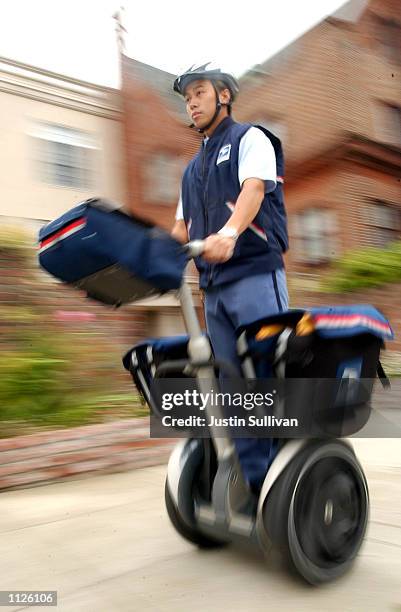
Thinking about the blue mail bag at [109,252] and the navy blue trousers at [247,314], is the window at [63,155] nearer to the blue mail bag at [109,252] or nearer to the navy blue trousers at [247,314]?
the navy blue trousers at [247,314]

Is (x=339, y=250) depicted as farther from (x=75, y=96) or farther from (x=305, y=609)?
(x=305, y=609)

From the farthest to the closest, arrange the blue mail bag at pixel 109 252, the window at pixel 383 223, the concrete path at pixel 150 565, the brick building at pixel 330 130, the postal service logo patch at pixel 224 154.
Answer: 1. the window at pixel 383 223
2. the brick building at pixel 330 130
3. the postal service logo patch at pixel 224 154
4. the concrete path at pixel 150 565
5. the blue mail bag at pixel 109 252

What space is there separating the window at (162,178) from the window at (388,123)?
193 inches

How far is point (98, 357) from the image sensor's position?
5121 mm

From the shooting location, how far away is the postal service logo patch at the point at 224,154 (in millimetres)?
2316

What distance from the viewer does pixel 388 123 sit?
14.8 meters

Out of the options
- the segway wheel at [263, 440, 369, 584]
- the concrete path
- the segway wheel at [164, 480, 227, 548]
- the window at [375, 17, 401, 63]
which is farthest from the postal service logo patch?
the window at [375, 17, 401, 63]

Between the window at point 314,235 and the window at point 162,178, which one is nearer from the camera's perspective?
the window at point 314,235

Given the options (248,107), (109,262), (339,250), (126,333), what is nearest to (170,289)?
(109,262)

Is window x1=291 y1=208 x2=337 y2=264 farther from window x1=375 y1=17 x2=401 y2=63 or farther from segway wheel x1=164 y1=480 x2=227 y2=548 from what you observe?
segway wheel x1=164 y1=480 x2=227 y2=548

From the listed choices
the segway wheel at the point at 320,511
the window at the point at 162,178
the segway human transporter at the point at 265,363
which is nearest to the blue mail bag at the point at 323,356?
the segway human transporter at the point at 265,363

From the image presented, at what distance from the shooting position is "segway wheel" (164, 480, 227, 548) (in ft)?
8.00

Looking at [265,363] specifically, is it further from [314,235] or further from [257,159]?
[314,235]

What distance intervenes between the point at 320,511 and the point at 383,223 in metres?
12.8
